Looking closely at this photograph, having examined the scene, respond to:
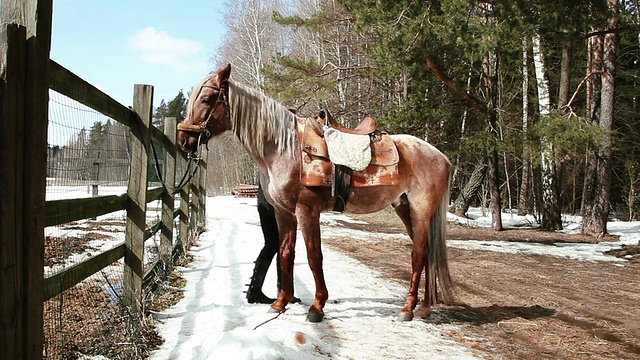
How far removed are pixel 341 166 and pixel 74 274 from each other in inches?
87.0

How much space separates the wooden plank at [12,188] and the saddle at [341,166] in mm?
2423

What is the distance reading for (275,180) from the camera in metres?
3.97

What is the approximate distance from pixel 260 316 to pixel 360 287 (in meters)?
1.78

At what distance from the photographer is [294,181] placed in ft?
13.0

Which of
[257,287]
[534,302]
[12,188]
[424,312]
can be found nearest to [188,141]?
[257,287]

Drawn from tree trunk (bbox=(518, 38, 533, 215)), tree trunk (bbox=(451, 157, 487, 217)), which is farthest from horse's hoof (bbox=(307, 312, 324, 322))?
tree trunk (bbox=(451, 157, 487, 217))

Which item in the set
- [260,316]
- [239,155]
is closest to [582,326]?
[260,316]

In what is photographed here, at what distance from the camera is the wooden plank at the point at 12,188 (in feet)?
5.33

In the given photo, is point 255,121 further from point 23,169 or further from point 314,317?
point 23,169

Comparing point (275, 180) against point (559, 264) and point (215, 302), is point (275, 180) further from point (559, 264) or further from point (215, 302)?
point (559, 264)

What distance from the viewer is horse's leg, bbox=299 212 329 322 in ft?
13.0

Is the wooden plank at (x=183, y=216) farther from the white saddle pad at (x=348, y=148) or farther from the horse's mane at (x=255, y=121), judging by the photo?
the white saddle pad at (x=348, y=148)

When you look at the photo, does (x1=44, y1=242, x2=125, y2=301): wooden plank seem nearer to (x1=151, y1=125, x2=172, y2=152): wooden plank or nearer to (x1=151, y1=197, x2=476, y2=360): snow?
(x1=151, y1=197, x2=476, y2=360): snow

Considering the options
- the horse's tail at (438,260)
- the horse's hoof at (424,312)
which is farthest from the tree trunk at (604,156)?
the horse's hoof at (424,312)
